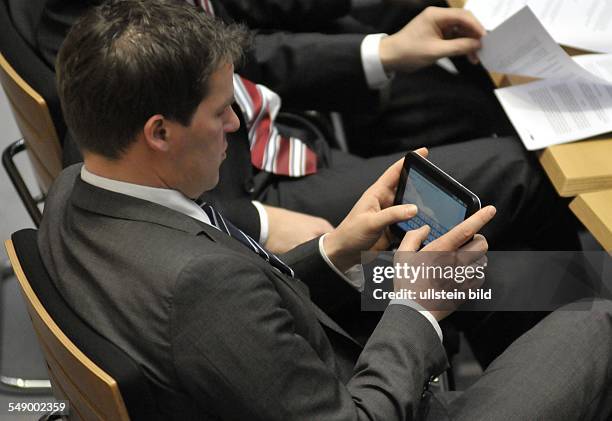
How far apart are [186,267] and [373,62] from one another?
1059mm

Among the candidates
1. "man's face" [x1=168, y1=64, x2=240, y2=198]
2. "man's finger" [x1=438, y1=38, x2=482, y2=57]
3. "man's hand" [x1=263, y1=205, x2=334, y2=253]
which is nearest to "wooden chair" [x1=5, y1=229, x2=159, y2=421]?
"man's face" [x1=168, y1=64, x2=240, y2=198]

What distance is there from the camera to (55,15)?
1.50 m

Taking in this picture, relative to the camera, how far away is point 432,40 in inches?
70.1

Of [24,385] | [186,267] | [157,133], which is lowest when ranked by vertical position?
[24,385]

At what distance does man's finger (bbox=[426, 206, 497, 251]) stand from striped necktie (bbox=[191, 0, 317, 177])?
0.60 meters

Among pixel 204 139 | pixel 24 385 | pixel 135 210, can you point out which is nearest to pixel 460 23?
pixel 204 139

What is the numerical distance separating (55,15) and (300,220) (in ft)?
1.95

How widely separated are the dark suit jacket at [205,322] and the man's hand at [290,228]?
46 cm

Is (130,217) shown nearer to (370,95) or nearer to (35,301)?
(35,301)

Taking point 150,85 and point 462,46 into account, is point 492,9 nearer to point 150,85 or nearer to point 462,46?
point 462,46

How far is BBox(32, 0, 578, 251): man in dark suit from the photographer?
158 cm

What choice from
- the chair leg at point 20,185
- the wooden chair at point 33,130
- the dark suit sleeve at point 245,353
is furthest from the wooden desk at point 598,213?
the chair leg at point 20,185

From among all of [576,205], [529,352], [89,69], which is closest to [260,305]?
[89,69]

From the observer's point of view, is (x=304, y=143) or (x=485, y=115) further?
(x=485, y=115)
